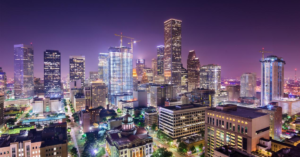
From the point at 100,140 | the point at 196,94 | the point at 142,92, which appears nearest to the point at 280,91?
the point at 196,94

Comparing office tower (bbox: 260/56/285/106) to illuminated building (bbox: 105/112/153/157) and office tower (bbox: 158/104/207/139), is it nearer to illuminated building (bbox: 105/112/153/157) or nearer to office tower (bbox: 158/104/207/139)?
office tower (bbox: 158/104/207/139)

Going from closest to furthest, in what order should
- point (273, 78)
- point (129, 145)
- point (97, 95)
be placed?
point (129, 145) < point (273, 78) < point (97, 95)

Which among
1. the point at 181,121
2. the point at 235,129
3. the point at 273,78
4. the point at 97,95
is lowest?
the point at 181,121

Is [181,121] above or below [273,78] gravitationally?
below

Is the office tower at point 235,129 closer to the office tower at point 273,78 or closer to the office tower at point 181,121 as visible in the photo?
the office tower at point 181,121

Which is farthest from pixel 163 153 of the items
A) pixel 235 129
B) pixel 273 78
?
pixel 273 78

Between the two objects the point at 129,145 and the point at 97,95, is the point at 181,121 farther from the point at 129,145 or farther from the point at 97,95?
the point at 97,95

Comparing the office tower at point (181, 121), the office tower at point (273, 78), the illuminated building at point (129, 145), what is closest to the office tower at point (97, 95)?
the office tower at point (181, 121)
